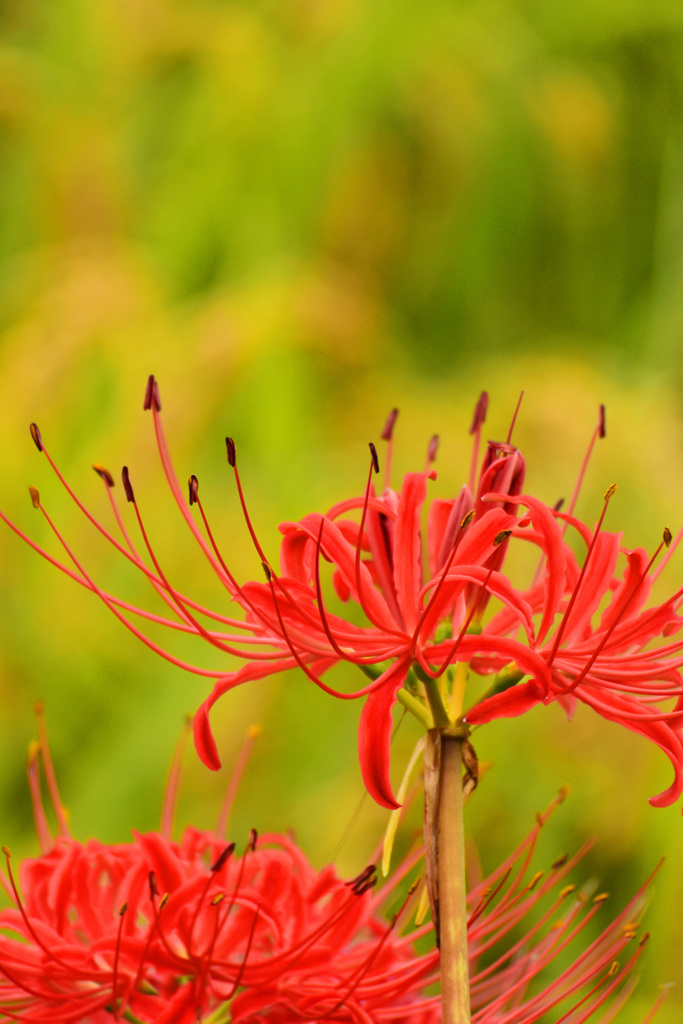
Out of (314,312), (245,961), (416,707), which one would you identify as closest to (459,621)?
(416,707)

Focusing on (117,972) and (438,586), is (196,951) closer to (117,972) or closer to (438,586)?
(117,972)

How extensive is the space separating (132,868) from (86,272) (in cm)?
128

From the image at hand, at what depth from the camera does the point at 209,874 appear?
0.49 metres

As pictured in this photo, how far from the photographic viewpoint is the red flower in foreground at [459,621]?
379 millimetres

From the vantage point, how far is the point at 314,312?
1.63 metres

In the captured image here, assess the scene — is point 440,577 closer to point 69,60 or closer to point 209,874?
point 209,874

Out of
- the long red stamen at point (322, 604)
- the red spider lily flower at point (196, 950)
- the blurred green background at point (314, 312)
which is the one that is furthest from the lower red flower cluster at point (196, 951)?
the blurred green background at point (314, 312)

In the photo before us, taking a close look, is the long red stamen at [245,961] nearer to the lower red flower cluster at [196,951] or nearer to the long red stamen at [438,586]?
the lower red flower cluster at [196,951]

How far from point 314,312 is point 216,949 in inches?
49.1

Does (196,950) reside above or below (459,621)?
below

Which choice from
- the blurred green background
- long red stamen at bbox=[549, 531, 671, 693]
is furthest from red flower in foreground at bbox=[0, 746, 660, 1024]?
the blurred green background

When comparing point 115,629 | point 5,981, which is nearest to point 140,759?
point 115,629

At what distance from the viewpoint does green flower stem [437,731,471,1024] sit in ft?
1.15

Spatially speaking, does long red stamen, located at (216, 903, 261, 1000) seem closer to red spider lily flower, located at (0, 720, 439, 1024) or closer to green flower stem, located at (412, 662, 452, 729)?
red spider lily flower, located at (0, 720, 439, 1024)
